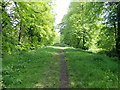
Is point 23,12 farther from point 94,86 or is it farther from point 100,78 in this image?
point 100,78

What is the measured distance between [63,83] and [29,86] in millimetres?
2057

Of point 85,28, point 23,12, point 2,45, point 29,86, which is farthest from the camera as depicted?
point 85,28

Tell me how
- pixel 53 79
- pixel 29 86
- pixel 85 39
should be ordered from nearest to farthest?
pixel 29 86 → pixel 53 79 → pixel 85 39

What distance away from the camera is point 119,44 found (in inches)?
529

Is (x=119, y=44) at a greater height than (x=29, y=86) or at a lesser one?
greater

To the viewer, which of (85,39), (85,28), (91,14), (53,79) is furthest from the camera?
(85,39)

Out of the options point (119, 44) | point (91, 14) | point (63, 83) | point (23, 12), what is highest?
point (91, 14)

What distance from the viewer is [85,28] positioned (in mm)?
22719

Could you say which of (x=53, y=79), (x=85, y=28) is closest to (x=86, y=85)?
(x=53, y=79)

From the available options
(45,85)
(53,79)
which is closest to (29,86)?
(45,85)

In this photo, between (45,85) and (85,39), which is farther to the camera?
(85,39)

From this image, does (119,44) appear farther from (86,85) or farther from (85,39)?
(85,39)

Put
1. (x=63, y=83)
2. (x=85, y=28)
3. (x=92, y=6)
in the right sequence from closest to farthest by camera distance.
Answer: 1. (x=63, y=83)
2. (x=92, y=6)
3. (x=85, y=28)

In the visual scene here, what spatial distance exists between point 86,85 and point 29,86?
3.32m
